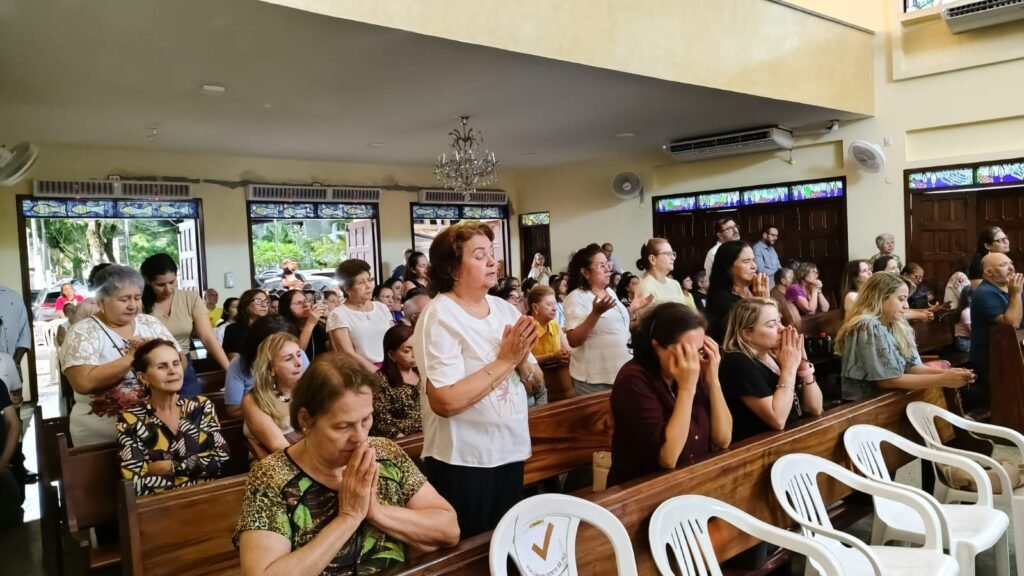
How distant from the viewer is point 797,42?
685 centimetres

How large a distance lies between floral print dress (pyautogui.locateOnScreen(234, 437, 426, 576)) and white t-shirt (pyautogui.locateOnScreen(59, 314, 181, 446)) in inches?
61.3

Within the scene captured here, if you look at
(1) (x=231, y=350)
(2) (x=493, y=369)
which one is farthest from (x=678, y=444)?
(1) (x=231, y=350)

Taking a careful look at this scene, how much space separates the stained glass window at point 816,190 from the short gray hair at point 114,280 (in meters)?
7.79

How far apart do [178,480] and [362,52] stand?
3.17 m

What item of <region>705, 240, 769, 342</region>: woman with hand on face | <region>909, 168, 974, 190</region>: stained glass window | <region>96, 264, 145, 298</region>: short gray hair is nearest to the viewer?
<region>96, 264, 145, 298</region>: short gray hair

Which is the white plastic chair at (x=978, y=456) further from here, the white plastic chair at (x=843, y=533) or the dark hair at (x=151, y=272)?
the dark hair at (x=151, y=272)

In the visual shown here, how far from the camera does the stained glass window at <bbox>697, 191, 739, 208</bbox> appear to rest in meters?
9.41

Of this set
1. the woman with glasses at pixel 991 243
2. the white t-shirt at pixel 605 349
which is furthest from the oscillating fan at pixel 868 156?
the white t-shirt at pixel 605 349

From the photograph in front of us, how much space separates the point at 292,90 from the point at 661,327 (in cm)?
450

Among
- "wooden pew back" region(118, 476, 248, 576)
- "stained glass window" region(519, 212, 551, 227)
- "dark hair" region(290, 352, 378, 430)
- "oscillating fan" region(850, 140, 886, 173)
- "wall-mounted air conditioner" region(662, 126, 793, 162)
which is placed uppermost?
"wall-mounted air conditioner" region(662, 126, 793, 162)

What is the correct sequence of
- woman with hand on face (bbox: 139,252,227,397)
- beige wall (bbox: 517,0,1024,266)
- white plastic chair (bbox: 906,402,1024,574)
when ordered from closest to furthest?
white plastic chair (bbox: 906,402,1024,574)
woman with hand on face (bbox: 139,252,227,397)
beige wall (bbox: 517,0,1024,266)

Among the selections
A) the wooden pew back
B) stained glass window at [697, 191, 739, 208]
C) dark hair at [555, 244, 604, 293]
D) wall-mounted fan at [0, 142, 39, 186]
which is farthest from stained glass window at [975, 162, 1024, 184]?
wall-mounted fan at [0, 142, 39, 186]

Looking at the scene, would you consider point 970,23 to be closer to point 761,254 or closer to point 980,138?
point 980,138

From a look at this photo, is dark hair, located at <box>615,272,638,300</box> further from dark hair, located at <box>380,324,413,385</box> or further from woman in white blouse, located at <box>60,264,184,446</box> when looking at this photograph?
woman in white blouse, located at <box>60,264,184,446</box>
